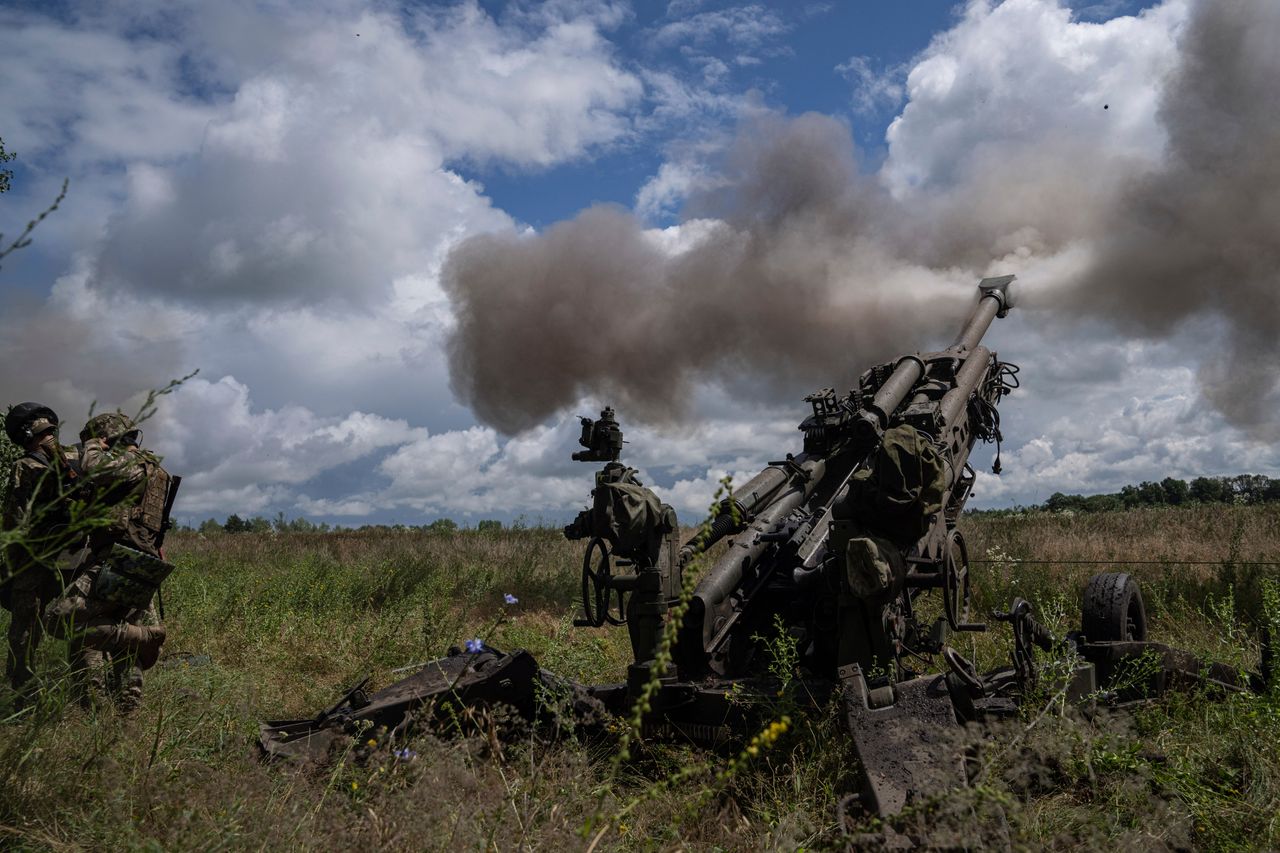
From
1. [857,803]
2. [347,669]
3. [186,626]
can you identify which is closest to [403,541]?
[186,626]

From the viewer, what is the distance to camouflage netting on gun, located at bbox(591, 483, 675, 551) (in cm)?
511

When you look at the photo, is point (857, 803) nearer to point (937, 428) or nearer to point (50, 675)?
point (937, 428)

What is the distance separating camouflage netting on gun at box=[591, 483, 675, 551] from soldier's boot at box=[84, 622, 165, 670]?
2.79 metres

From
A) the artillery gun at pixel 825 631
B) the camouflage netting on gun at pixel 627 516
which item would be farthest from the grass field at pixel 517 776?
the camouflage netting on gun at pixel 627 516

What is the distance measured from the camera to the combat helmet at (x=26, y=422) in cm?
536

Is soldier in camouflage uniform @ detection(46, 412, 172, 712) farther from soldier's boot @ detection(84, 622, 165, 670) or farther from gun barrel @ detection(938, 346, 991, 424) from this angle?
gun barrel @ detection(938, 346, 991, 424)

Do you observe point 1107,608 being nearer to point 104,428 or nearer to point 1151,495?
point 104,428

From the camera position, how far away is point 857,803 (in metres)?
4.02

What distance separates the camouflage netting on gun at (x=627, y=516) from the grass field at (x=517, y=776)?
0.88 meters

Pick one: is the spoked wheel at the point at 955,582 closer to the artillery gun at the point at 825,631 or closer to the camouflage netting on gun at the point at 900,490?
the artillery gun at the point at 825,631

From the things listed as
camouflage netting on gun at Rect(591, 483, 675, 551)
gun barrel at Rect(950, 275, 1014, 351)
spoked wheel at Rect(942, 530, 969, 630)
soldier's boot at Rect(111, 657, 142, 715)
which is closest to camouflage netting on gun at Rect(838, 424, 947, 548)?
spoked wheel at Rect(942, 530, 969, 630)

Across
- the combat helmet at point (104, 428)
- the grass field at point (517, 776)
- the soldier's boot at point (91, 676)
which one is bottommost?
the grass field at point (517, 776)

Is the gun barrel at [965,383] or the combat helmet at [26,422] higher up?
the gun barrel at [965,383]

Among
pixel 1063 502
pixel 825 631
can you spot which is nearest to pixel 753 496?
pixel 825 631
